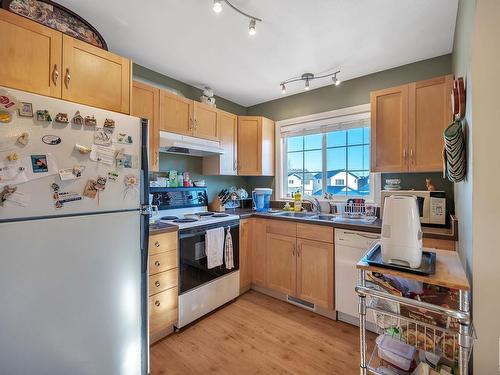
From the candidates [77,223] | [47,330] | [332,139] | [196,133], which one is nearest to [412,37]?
[332,139]

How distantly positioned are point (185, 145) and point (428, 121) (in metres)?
2.18

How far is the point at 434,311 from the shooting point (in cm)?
94

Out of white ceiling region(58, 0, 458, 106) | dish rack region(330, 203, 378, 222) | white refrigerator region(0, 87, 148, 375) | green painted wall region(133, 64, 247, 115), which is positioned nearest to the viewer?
white refrigerator region(0, 87, 148, 375)

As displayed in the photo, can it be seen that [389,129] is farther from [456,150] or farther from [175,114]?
[175,114]

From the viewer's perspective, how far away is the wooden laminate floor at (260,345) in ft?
5.40

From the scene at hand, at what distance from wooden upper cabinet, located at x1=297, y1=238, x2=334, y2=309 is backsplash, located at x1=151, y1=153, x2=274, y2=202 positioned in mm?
1305

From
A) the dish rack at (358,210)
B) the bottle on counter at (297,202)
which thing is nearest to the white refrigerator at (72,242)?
the bottle on counter at (297,202)

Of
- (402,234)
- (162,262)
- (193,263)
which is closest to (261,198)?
(193,263)

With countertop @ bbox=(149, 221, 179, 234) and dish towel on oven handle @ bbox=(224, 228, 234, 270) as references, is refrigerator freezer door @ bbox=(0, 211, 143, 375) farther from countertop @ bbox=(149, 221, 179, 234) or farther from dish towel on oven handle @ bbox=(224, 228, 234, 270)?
dish towel on oven handle @ bbox=(224, 228, 234, 270)

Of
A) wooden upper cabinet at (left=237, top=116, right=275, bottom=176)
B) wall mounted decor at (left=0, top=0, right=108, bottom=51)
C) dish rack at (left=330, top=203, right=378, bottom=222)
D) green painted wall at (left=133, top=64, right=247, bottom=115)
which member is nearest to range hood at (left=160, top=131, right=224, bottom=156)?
wooden upper cabinet at (left=237, top=116, right=275, bottom=176)

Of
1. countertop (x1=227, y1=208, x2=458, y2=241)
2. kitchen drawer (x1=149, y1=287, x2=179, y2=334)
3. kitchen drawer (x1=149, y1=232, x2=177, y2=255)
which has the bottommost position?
kitchen drawer (x1=149, y1=287, x2=179, y2=334)

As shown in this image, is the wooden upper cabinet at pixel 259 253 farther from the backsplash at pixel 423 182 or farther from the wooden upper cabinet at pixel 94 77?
the wooden upper cabinet at pixel 94 77

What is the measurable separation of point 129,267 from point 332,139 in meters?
2.57

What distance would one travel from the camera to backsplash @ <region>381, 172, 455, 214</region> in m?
2.11
